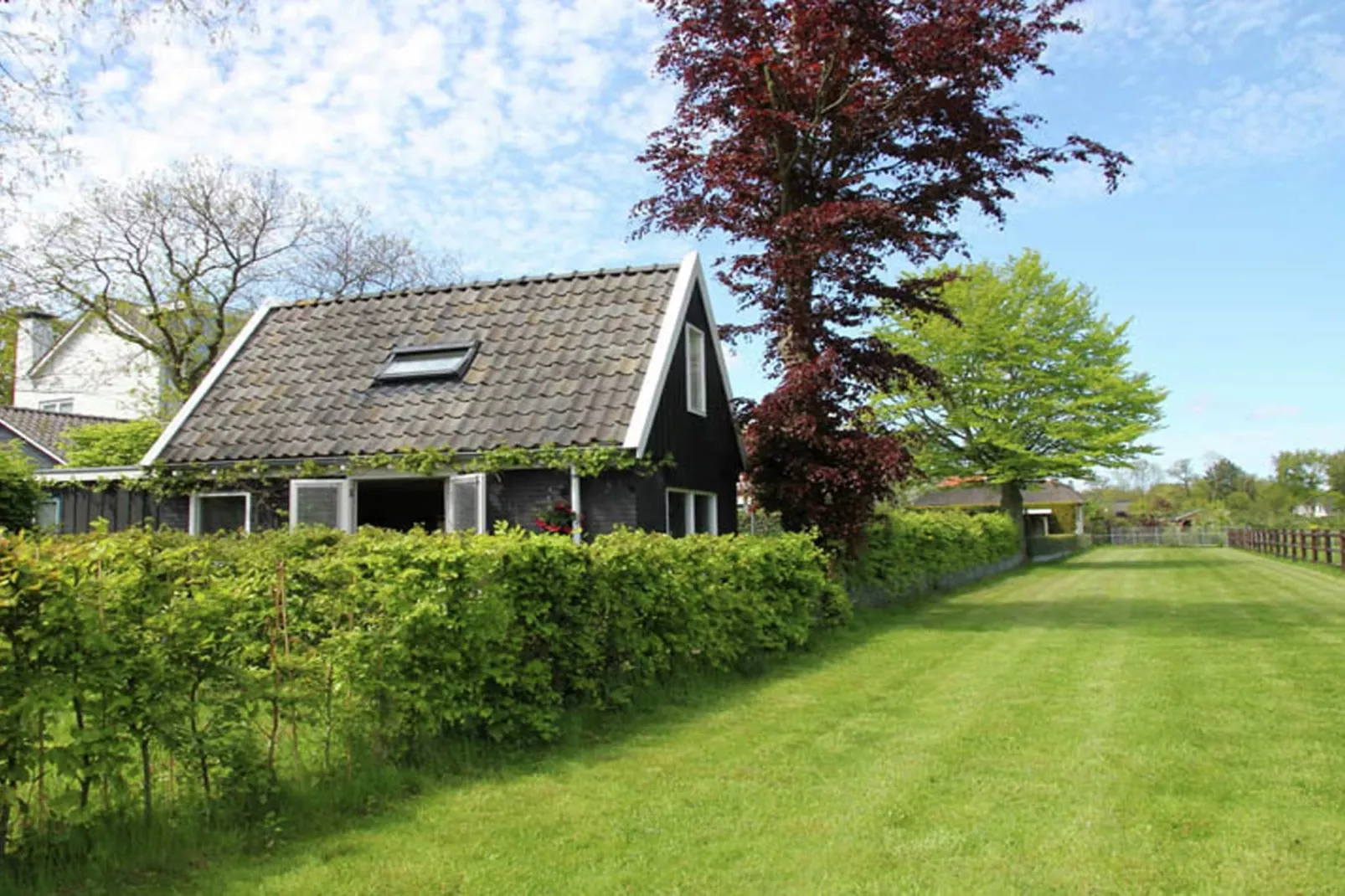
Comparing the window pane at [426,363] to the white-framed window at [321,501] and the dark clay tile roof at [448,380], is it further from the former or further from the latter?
the white-framed window at [321,501]

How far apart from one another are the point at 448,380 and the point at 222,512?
3.99 meters

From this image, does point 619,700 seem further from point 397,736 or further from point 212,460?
point 212,460

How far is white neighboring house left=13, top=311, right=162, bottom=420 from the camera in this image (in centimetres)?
3450

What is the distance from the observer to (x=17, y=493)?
45.4ft

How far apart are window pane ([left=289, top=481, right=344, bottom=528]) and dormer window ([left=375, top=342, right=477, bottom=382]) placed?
1.99 m

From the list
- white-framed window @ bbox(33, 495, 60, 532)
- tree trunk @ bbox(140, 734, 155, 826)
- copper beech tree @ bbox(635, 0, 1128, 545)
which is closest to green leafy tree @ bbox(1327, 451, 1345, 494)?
copper beech tree @ bbox(635, 0, 1128, 545)

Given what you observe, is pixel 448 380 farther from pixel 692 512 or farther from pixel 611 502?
pixel 692 512

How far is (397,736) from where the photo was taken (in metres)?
5.86

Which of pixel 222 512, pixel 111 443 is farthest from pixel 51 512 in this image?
pixel 111 443

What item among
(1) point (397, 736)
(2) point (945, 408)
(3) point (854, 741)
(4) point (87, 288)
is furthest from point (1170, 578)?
(4) point (87, 288)

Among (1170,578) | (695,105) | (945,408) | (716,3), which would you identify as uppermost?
(716,3)

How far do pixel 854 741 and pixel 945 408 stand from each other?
32480mm

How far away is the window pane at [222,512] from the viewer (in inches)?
571

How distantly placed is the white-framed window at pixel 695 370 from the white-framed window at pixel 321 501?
5125 millimetres
